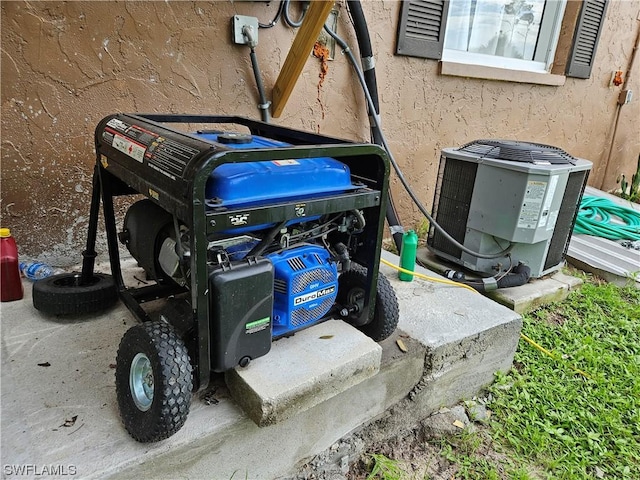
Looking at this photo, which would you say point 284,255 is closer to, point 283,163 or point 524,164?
point 283,163

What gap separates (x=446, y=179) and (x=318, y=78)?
100cm

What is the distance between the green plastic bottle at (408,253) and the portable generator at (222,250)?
0.71m

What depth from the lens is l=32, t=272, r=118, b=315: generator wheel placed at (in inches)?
65.7

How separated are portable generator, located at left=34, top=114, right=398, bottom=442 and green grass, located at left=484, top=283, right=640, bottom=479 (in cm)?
77

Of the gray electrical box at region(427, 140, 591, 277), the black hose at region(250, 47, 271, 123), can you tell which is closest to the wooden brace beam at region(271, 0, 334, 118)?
the black hose at region(250, 47, 271, 123)

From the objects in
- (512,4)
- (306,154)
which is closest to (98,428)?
(306,154)

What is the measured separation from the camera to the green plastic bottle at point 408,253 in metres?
2.33

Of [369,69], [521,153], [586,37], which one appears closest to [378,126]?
[369,69]

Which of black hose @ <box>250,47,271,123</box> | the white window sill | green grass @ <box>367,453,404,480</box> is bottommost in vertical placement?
green grass @ <box>367,453,404,480</box>

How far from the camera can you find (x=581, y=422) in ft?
6.08

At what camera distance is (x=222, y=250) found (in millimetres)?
1302

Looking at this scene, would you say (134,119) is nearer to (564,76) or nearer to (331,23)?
(331,23)

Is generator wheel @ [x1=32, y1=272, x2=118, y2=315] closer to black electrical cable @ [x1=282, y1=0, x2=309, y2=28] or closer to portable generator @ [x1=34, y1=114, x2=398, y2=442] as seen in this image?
portable generator @ [x1=34, y1=114, x2=398, y2=442]

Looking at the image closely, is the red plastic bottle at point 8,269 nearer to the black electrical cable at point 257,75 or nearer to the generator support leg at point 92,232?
the generator support leg at point 92,232
